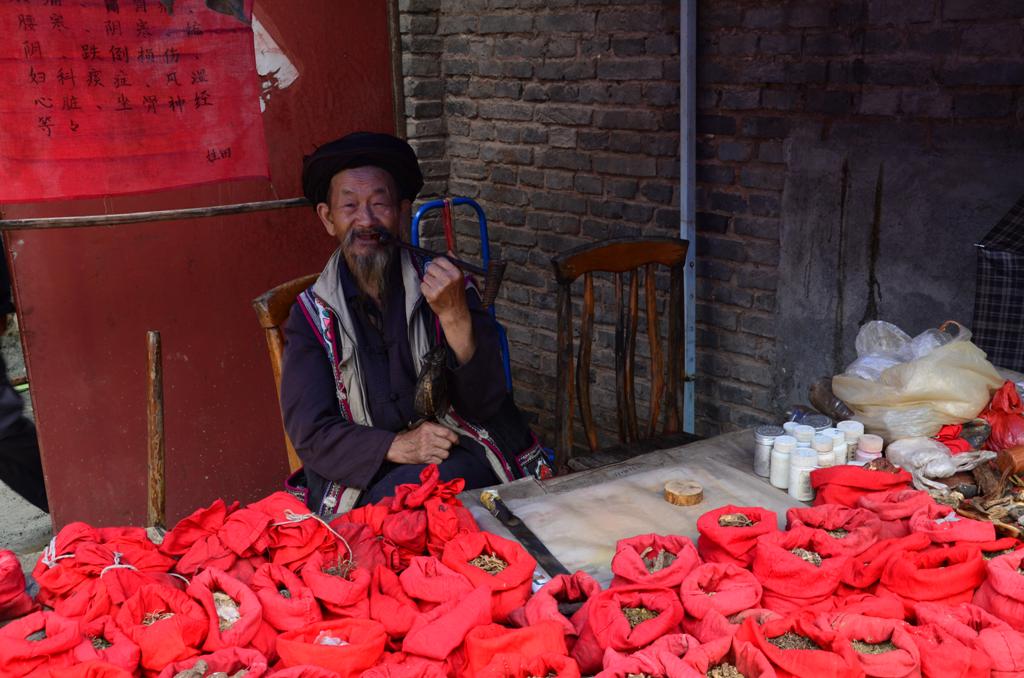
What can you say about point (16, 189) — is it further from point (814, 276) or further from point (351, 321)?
point (814, 276)

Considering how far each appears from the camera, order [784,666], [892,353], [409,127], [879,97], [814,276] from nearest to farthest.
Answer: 1. [784,666]
2. [892,353]
3. [879,97]
4. [814,276]
5. [409,127]

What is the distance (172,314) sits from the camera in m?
3.61

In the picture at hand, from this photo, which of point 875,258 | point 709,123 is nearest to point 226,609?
point 875,258

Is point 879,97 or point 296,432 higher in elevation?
point 879,97

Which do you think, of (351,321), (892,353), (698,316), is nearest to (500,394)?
(351,321)

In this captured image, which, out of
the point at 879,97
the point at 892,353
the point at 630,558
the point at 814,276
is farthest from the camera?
the point at 814,276

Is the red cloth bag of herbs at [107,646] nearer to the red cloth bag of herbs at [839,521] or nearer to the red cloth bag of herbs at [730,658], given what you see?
the red cloth bag of herbs at [730,658]

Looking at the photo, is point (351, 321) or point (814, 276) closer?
point (351, 321)

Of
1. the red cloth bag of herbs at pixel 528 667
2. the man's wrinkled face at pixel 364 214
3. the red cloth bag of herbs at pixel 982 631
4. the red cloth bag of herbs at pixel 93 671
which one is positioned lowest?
the red cloth bag of herbs at pixel 982 631

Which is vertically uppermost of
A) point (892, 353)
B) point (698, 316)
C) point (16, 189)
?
point (16, 189)

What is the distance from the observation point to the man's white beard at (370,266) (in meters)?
2.64

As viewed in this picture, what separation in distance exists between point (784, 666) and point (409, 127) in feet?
12.9

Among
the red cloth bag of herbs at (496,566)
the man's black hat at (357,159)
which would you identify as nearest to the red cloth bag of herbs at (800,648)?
the red cloth bag of herbs at (496,566)

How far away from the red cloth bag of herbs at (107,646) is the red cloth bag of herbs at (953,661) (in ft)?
3.62
